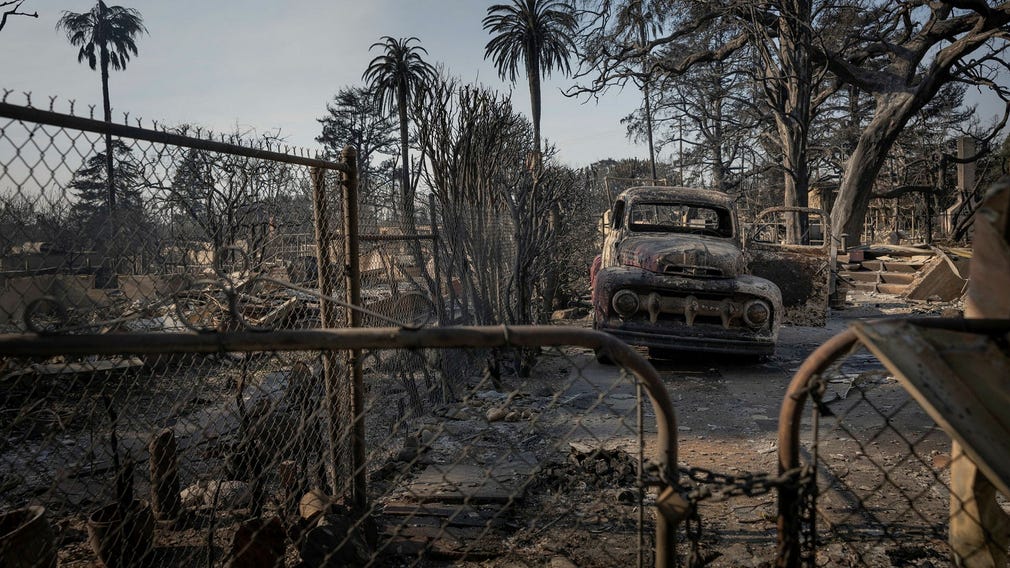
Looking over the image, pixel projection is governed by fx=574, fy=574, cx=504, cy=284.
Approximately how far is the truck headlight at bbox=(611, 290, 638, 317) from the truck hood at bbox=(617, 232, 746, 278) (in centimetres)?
45

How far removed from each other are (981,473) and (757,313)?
194 inches

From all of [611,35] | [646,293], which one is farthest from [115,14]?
[646,293]

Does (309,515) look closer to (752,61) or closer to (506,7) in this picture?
(752,61)

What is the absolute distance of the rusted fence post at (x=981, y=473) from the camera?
4.27ft

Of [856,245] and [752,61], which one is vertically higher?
[752,61]

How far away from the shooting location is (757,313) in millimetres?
6207

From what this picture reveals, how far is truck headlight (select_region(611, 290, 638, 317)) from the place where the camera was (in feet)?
20.6

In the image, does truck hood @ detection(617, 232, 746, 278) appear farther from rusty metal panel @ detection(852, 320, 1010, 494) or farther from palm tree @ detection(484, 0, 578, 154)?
palm tree @ detection(484, 0, 578, 154)

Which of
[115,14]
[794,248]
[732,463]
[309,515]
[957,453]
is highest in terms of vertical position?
[115,14]

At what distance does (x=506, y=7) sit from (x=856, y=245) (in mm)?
21147

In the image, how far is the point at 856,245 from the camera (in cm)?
1499

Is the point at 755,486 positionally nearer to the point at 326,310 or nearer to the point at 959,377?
the point at 959,377

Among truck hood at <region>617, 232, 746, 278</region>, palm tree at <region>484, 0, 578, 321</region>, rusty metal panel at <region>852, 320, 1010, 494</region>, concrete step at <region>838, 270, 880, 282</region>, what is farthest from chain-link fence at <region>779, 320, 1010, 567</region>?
palm tree at <region>484, 0, 578, 321</region>

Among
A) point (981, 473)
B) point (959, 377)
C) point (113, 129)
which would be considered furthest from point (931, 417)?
point (113, 129)
